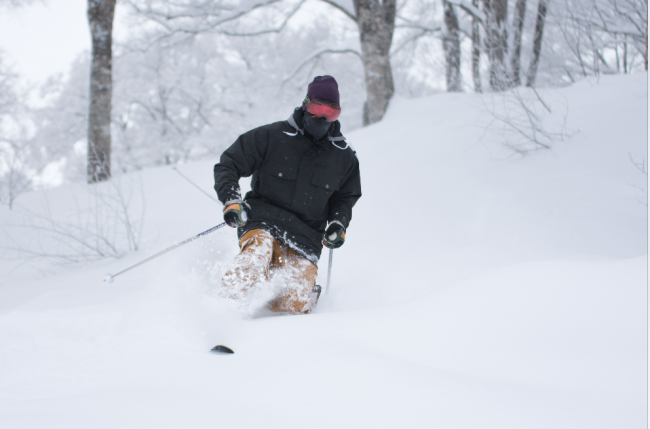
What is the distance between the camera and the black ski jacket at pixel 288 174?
275 cm

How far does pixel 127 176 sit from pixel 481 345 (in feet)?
20.5

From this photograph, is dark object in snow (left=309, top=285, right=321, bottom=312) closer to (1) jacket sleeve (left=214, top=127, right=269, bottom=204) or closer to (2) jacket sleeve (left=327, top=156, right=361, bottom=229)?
(2) jacket sleeve (left=327, top=156, right=361, bottom=229)

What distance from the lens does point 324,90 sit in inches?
105

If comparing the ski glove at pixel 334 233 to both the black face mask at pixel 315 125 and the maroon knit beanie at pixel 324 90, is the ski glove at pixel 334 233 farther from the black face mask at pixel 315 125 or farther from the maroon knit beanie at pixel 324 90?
the maroon knit beanie at pixel 324 90

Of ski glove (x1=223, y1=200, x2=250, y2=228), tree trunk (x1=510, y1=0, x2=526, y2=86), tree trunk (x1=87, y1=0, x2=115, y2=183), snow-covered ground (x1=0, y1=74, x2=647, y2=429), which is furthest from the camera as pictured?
tree trunk (x1=87, y1=0, x2=115, y2=183)

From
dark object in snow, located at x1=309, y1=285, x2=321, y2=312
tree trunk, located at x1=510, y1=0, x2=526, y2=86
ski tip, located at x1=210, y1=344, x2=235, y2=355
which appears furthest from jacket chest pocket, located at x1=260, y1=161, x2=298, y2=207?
tree trunk, located at x1=510, y1=0, x2=526, y2=86

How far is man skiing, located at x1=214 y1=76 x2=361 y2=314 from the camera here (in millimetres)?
2658

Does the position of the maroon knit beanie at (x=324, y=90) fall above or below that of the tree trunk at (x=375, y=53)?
below

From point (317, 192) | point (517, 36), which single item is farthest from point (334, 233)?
point (517, 36)

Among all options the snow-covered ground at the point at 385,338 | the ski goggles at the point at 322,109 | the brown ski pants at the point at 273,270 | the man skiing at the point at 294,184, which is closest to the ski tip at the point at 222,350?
the snow-covered ground at the point at 385,338

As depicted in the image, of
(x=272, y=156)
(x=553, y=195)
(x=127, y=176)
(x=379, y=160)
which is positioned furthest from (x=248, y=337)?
(x=127, y=176)

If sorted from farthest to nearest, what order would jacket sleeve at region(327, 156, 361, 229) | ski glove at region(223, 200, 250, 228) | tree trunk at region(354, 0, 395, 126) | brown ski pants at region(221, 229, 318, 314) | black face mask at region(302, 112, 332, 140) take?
tree trunk at region(354, 0, 395, 126) → jacket sleeve at region(327, 156, 361, 229) → black face mask at region(302, 112, 332, 140) → ski glove at region(223, 200, 250, 228) → brown ski pants at region(221, 229, 318, 314)

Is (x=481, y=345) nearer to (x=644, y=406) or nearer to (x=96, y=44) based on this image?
(x=644, y=406)

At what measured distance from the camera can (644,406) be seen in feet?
3.51
